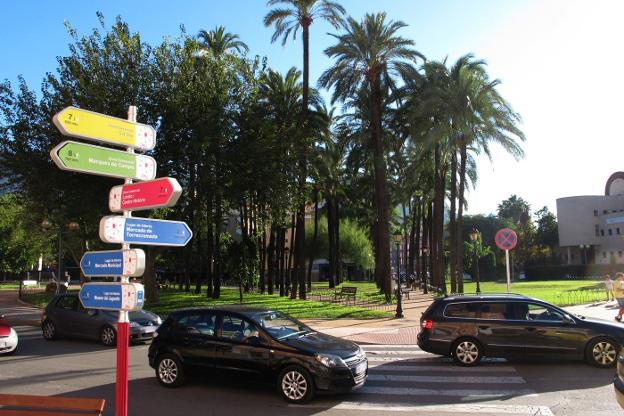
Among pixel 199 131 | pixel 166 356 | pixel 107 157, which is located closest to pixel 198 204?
pixel 199 131

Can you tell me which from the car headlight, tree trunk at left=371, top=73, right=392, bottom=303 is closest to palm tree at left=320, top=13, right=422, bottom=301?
tree trunk at left=371, top=73, right=392, bottom=303

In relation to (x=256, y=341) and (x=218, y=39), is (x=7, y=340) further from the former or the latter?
(x=218, y=39)

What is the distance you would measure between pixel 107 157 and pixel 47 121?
20.8 m

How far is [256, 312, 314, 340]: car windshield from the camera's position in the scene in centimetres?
893

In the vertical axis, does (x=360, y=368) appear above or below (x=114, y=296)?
below

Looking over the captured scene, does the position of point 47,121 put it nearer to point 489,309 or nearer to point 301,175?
point 301,175

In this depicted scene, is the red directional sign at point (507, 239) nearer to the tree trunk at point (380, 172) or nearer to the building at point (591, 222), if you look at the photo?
the tree trunk at point (380, 172)

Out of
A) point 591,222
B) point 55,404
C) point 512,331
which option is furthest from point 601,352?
point 591,222

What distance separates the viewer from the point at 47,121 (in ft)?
76.5

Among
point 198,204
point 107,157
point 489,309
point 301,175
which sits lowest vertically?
point 489,309

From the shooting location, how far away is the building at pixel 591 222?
8381cm

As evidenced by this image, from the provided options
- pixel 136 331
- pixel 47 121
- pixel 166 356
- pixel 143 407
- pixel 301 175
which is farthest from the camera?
pixel 301 175

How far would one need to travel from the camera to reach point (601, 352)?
10859 millimetres

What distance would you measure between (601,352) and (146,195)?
1007 centimetres
